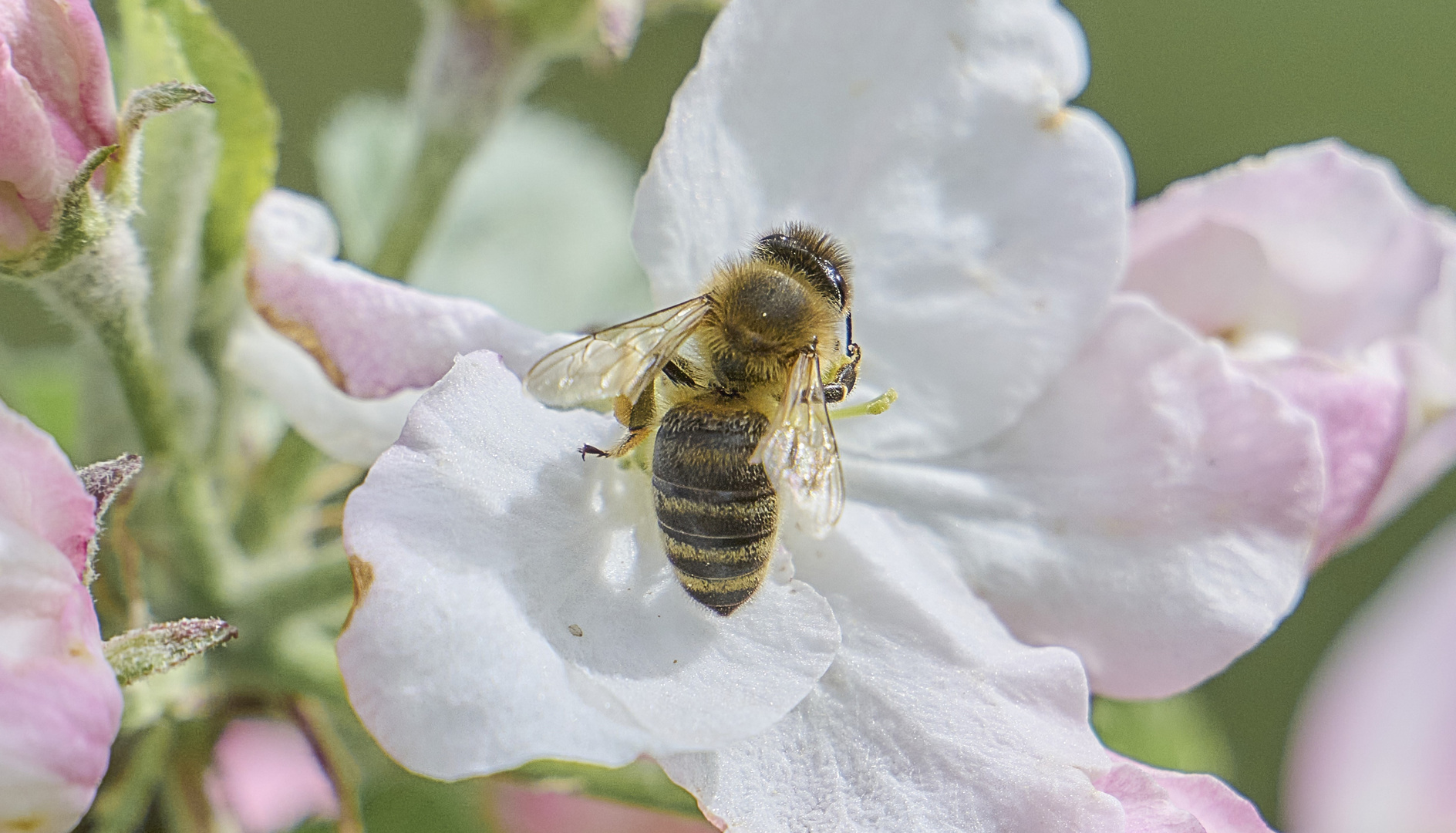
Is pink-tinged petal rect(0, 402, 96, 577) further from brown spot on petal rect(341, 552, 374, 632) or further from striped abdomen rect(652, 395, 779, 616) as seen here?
striped abdomen rect(652, 395, 779, 616)

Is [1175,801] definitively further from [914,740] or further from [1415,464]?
[1415,464]

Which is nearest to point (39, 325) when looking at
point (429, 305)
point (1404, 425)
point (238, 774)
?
point (238, 774)

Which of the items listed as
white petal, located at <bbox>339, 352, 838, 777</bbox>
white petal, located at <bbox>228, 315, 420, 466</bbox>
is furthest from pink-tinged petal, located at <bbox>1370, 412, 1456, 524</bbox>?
white petal, located at <bbox>228, 315, 420, 466</bbox>

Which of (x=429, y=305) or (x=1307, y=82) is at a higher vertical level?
(x=429, y=305)

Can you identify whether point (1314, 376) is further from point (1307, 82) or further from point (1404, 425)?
point (1307, 82)

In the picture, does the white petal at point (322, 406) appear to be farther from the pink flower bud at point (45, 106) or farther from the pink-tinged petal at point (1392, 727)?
the pink-tinged petal at point (1392, 727)

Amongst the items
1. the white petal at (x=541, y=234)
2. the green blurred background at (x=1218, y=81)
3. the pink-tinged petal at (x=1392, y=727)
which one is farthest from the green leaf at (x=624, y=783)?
the green blurred background at (x=1218, y=81)

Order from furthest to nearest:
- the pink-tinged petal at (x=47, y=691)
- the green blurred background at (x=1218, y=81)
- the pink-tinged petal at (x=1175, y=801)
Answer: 1. the green blurred background at (x=1218, y=81)
2. the pink-tinged petal at (x=1175, y=801)
3. the pink-tinged petal at (x=47, y=691)
